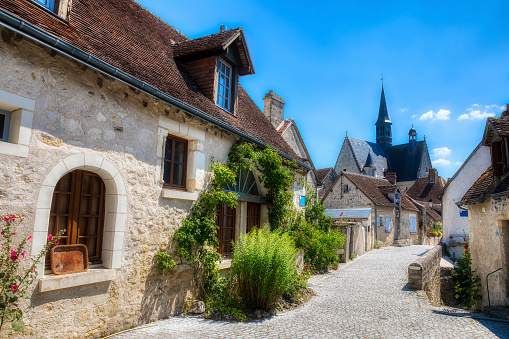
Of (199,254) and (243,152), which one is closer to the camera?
(199,254)

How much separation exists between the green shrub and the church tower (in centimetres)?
5064

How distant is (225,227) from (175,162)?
6.25ft

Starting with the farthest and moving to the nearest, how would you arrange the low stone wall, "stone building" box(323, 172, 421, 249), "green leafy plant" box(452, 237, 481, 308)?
"stone building" box(323, 172, 421, 249) → "green leafy plant" box(452, 237, 481, 308) → the low stone wall

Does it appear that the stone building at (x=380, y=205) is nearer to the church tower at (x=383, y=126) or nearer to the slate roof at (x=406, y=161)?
the slate roof at (x=406, y=161)

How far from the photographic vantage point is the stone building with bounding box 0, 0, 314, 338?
3902mm

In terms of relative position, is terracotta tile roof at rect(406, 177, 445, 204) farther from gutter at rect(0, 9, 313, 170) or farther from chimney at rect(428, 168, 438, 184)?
gutter at rect(0, 9, 313, 170)

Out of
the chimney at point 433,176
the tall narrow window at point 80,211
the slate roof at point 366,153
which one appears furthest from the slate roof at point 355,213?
the slate roof at point 366,153

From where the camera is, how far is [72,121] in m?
4.41

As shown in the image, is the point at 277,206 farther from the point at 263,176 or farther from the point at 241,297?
the point at 241,297

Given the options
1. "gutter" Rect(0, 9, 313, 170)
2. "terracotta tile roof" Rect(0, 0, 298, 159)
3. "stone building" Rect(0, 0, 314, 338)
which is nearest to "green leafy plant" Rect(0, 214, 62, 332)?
"stone building" Rect(0, 0, 314, 338)

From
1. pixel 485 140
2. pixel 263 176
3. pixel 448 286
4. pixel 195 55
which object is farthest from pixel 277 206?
pixel 448 286

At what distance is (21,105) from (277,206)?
18.9 feet

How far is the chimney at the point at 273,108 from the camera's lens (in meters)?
15.3

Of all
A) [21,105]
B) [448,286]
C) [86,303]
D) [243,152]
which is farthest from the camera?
[448,286]
